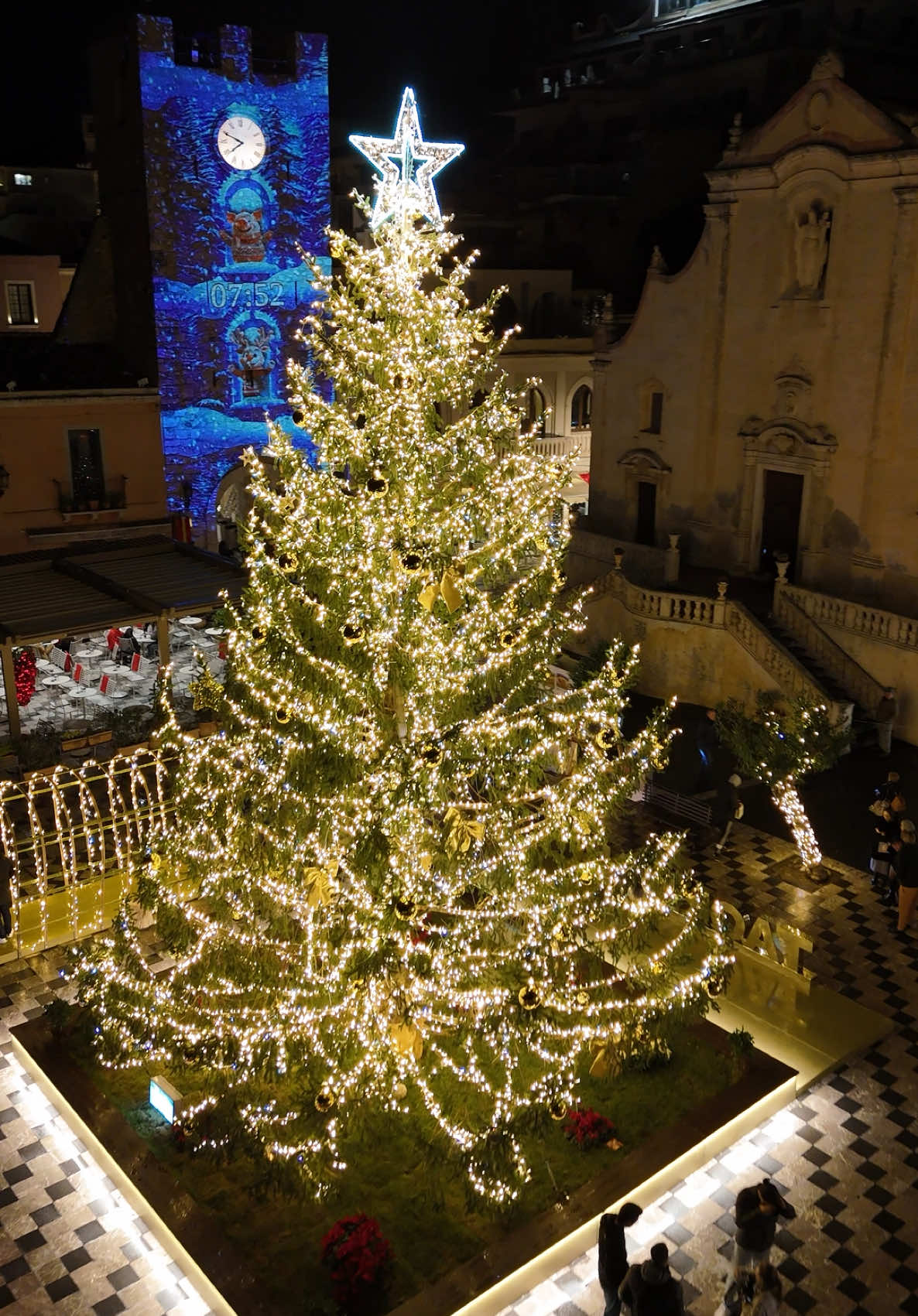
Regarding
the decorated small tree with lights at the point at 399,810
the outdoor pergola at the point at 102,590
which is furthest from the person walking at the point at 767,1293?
the outdoor pergola at the point at 102,590

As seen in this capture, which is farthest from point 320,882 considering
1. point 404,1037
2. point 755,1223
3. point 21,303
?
point 21,303

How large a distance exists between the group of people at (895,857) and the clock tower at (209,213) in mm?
23922

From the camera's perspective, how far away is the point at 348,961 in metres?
8.91

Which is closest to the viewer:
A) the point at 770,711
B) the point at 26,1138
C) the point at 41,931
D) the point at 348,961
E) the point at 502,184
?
the point at 348,961

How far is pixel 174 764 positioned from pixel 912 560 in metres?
14.5

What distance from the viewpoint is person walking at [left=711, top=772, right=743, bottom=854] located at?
50.8 ft

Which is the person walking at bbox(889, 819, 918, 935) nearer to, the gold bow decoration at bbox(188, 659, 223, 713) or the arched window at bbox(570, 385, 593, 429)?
the gold bow decoration at bbox(188, 659, 223, 713)

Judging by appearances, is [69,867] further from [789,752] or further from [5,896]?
[789,752]

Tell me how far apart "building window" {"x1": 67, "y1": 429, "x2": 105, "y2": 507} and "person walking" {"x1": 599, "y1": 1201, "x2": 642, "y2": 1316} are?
876 inches

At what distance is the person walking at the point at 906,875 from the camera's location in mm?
13305

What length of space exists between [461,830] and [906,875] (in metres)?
7.36

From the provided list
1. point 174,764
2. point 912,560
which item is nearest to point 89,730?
point 174,764

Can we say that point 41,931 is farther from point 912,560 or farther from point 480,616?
point 912,560

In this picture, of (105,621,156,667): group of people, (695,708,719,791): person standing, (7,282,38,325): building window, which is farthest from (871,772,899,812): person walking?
(7,282,38,325): building window
